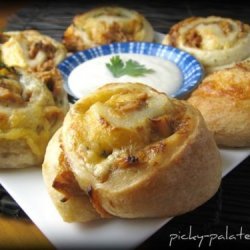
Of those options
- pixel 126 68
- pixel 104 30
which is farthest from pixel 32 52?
pixel 126 68

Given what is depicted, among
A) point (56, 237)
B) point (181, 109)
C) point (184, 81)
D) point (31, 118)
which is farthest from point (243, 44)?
point (56, 237)

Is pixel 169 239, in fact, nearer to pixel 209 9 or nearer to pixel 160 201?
pixel 160 201

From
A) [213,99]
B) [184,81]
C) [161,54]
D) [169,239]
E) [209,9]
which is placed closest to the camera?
[169,239]

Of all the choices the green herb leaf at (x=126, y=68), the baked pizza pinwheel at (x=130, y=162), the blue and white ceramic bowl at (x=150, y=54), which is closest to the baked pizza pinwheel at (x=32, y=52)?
the blue and white ceramic bowl at (x=150, y=54)

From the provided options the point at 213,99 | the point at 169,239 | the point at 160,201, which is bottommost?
the point at 169,239

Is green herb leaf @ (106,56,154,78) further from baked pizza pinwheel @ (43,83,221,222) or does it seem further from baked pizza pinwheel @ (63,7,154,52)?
baked pizza pinwheel @ (43,83,221,222)

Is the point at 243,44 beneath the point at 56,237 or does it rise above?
above

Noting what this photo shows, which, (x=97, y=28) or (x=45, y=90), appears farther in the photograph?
(x=97, y=28)
